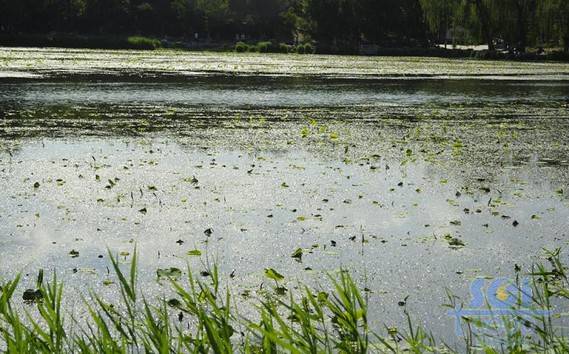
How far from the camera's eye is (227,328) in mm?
3842

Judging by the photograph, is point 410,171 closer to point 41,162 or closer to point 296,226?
point 296,226

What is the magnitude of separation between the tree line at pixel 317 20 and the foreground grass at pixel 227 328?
209 ft

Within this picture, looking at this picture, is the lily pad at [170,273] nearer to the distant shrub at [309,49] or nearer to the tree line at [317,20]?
the tree line at [317,20]

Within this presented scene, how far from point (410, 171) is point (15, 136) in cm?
686

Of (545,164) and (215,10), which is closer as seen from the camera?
(545,164)

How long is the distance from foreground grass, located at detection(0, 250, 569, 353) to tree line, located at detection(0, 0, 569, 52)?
63.6 metres

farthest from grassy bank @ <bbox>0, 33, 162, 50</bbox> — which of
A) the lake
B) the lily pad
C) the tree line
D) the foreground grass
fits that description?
the foreground grass

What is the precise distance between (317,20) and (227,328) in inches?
3330

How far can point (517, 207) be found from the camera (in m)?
8.83

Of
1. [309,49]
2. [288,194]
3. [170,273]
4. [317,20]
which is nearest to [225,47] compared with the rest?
[317,20]

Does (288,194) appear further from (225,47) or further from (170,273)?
(225,47)

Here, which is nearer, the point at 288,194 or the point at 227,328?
the point at 227,328

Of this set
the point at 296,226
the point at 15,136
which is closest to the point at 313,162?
the point at 296,226

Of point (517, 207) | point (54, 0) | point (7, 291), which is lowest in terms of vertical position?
point (517, 207)
